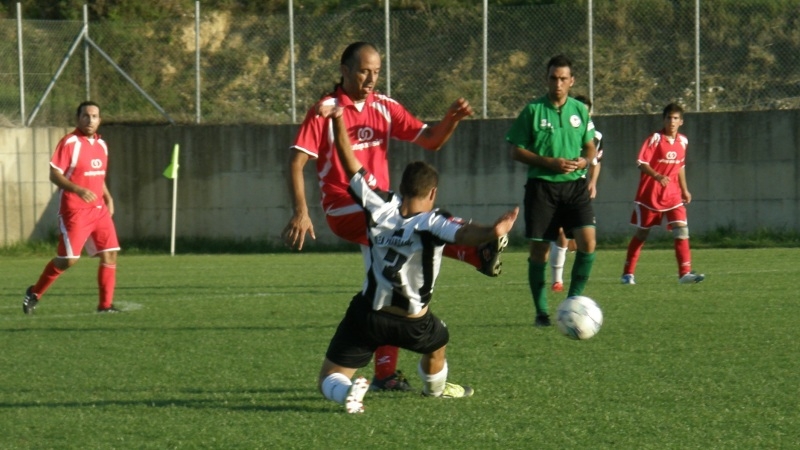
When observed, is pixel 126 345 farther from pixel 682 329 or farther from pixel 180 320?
pixel 682 329

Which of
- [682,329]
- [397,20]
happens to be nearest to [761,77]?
[397,20]

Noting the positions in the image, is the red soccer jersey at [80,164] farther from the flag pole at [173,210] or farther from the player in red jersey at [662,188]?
the flag pole at [173,210]

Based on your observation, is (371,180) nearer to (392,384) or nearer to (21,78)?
(392,384)

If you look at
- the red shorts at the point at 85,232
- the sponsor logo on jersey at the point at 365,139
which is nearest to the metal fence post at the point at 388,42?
the red shorts at the point at 85,232

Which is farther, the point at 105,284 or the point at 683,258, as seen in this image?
the point at 683,258

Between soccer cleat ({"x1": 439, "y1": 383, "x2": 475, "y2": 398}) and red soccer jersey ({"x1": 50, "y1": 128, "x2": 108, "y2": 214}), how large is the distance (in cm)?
519

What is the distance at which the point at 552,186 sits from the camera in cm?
841

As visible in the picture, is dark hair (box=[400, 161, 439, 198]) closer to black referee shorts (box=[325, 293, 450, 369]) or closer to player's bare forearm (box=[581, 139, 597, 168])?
black referee shorts (box=[325, 293, 450, 369])

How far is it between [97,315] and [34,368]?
2.94 meters

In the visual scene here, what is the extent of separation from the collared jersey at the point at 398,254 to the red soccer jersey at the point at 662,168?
7416mm

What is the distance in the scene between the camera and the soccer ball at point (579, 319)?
6520 millimetres

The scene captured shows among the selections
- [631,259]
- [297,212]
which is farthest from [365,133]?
[631,259]

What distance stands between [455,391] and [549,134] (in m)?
3.21

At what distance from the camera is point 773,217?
17844mm
